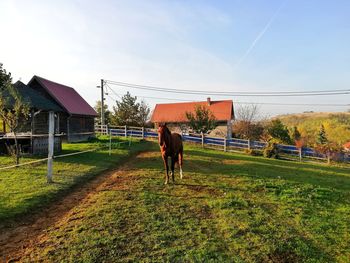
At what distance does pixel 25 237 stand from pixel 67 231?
0.77m

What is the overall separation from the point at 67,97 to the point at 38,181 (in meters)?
19.0

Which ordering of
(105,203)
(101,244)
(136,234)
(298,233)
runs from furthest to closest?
(105,203), (298,233), (136,234), (101,244)

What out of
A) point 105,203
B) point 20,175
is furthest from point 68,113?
point 105,203

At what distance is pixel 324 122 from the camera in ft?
266

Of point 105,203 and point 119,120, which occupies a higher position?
point 119,120

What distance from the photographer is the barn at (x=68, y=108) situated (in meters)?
24.7

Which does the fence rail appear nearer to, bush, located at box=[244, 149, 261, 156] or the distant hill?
bush, located at box=[244, 149, 261, 156]

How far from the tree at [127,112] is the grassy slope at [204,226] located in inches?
1090

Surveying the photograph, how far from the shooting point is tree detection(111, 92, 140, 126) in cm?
3619

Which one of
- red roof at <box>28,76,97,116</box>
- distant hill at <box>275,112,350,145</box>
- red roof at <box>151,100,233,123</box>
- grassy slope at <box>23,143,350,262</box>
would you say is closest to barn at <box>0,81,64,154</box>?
red roof at <box>28,76,97,116</box>

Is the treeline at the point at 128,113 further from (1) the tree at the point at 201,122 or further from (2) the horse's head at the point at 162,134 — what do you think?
(2) the horse's head at the point at 162,134

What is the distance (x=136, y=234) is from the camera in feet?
17.2

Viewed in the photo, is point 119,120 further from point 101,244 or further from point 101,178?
point 101,244

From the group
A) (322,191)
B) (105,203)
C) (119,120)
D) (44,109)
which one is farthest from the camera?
(119,120)
